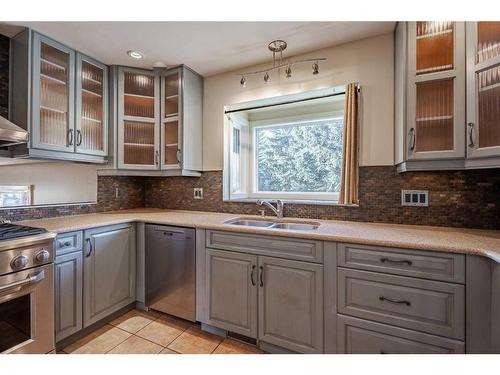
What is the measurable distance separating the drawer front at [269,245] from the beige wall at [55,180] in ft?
4.90

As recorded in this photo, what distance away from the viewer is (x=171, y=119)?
250 centimetres

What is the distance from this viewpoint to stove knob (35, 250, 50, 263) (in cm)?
145

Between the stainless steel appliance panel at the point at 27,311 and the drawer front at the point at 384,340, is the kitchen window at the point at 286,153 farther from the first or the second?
the stainless steel appliance panel at the point at 27,311

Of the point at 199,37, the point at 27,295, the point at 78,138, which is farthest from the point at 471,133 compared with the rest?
the point at 78,138

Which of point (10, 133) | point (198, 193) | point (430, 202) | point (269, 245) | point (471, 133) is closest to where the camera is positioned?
point (471, 133)

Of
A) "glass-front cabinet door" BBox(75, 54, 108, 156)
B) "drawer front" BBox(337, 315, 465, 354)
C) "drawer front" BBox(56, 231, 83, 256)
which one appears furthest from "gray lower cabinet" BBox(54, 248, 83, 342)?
"drawer front" BBox(337, 315, 465, 354)

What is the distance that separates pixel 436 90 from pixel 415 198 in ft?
2.50

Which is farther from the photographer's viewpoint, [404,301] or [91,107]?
[91,107]

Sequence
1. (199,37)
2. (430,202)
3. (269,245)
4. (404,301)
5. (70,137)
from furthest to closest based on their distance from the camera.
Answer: (70,137) → (199,37) → (430,202) → (269,245) → (404,301)

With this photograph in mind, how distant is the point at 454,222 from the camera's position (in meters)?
1.72

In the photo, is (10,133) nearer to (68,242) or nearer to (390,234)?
(68,242)

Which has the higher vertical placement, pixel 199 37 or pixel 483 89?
pixel 199 37

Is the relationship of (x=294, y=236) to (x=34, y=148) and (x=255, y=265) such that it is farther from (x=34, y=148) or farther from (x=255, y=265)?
(x=34, y=148)
